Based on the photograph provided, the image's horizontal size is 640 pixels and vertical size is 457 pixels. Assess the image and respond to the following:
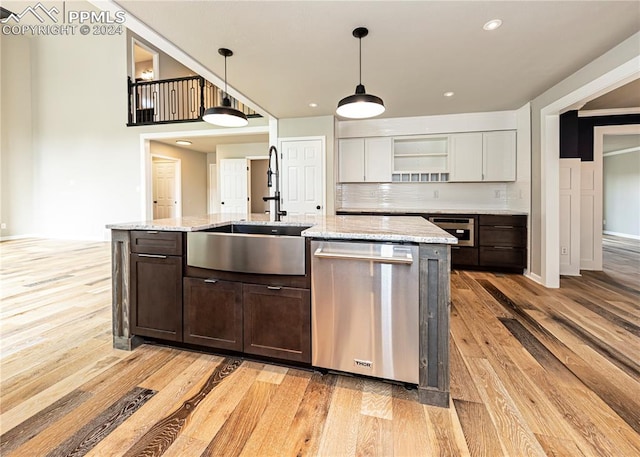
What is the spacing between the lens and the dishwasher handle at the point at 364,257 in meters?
1.58

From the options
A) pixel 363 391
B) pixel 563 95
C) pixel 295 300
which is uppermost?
pixel 563 95

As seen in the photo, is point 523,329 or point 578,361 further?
point 523,329

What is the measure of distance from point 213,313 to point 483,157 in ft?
14.7

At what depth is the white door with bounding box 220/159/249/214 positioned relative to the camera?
7254mm

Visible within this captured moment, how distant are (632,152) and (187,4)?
1031 cm

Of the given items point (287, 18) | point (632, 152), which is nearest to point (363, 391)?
point (287, 18)

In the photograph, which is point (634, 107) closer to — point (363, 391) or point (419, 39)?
point (419, 39)

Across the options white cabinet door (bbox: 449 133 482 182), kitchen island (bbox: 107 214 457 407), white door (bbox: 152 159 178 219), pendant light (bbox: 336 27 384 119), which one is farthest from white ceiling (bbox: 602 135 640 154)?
white door (bbox: 152 159 178 219)

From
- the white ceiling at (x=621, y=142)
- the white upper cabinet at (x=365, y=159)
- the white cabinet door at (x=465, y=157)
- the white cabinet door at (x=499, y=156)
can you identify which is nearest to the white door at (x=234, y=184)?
the white upper cabinet at (x=365, y=159)

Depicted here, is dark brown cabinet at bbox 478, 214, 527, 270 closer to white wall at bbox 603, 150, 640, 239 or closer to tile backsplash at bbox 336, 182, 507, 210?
tile backsplash at bbox 336, 182, 507, 210

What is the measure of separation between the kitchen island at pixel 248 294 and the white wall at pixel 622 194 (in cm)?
898

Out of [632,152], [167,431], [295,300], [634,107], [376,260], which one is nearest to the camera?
[167,431]

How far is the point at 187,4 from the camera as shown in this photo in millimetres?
2125

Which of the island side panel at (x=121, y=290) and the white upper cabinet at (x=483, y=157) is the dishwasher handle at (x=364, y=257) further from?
the white upper cabinet at (x=483, y=157)
